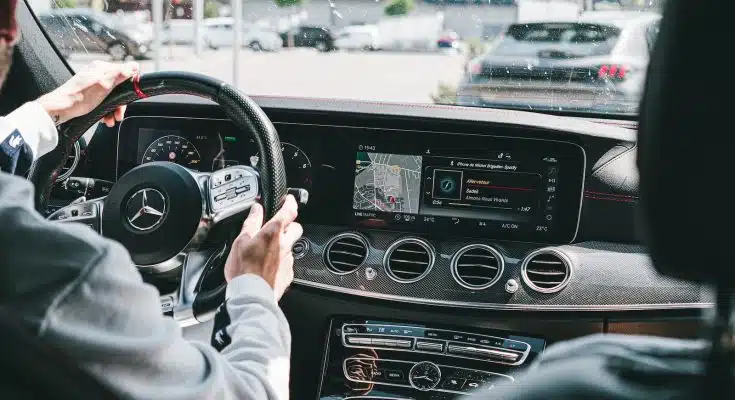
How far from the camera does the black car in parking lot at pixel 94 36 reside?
10.7 ft

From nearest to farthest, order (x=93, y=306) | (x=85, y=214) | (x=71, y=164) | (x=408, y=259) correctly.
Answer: (x=93, y=306) → (x=85, y=214) → (x=408, y=259) → (x=71, y=164)

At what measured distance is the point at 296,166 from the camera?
2982 millimetres

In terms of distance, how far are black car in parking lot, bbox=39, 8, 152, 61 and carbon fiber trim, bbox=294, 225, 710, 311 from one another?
1.03 m

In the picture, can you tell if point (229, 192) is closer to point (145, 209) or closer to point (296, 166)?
point (145, 209)

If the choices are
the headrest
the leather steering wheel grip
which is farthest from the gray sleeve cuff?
the headrest

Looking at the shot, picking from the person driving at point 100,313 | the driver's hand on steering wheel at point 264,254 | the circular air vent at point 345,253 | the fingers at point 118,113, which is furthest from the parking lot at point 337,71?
the person driving at point 100,313

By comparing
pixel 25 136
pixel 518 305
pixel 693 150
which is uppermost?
pixel 693 150

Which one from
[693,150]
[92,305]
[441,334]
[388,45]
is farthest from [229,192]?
[693,150]

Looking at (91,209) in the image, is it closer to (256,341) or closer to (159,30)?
(256,341)

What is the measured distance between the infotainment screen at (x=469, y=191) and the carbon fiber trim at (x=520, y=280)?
0.06 meters

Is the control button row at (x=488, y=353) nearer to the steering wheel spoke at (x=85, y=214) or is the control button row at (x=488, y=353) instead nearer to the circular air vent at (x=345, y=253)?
the circular air vent at (x=345, y=253)

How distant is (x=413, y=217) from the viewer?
2908mm

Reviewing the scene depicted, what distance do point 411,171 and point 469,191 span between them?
20 cm

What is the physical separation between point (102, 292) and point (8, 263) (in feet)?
0.41
